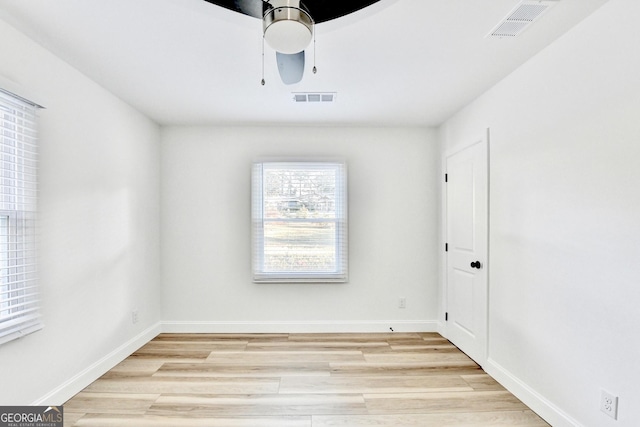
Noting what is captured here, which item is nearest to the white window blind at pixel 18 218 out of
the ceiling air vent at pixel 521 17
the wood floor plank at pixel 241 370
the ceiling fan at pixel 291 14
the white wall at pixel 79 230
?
the white wall at pixel 79 230

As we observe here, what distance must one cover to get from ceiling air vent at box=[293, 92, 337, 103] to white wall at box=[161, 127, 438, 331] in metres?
0.89

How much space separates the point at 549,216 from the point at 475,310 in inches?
49.9

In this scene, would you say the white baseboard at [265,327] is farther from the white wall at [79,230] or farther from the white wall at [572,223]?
the white wall at [572,223]

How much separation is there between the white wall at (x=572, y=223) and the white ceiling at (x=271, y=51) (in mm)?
259

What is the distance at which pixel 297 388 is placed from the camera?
2727 mm

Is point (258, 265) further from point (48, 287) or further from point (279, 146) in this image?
point (48, 287)

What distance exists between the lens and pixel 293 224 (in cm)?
406

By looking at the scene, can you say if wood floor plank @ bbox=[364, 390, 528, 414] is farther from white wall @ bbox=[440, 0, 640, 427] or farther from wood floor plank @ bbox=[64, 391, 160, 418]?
wood floor plank @ bbox=[64, 391, 160, 418]

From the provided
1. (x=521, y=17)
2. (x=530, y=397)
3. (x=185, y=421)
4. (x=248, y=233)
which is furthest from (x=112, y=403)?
(x=521, y=17)

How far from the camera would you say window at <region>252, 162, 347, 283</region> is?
13.2 ft

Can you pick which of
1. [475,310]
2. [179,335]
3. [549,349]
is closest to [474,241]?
[475,310]

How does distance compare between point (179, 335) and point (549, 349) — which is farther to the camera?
point (179, 335)

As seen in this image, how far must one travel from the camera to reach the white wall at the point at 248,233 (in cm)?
406

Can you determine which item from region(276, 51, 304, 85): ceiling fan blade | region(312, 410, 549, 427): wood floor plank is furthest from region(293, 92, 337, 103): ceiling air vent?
region(312, 410, 549, 427): wood floor plank
